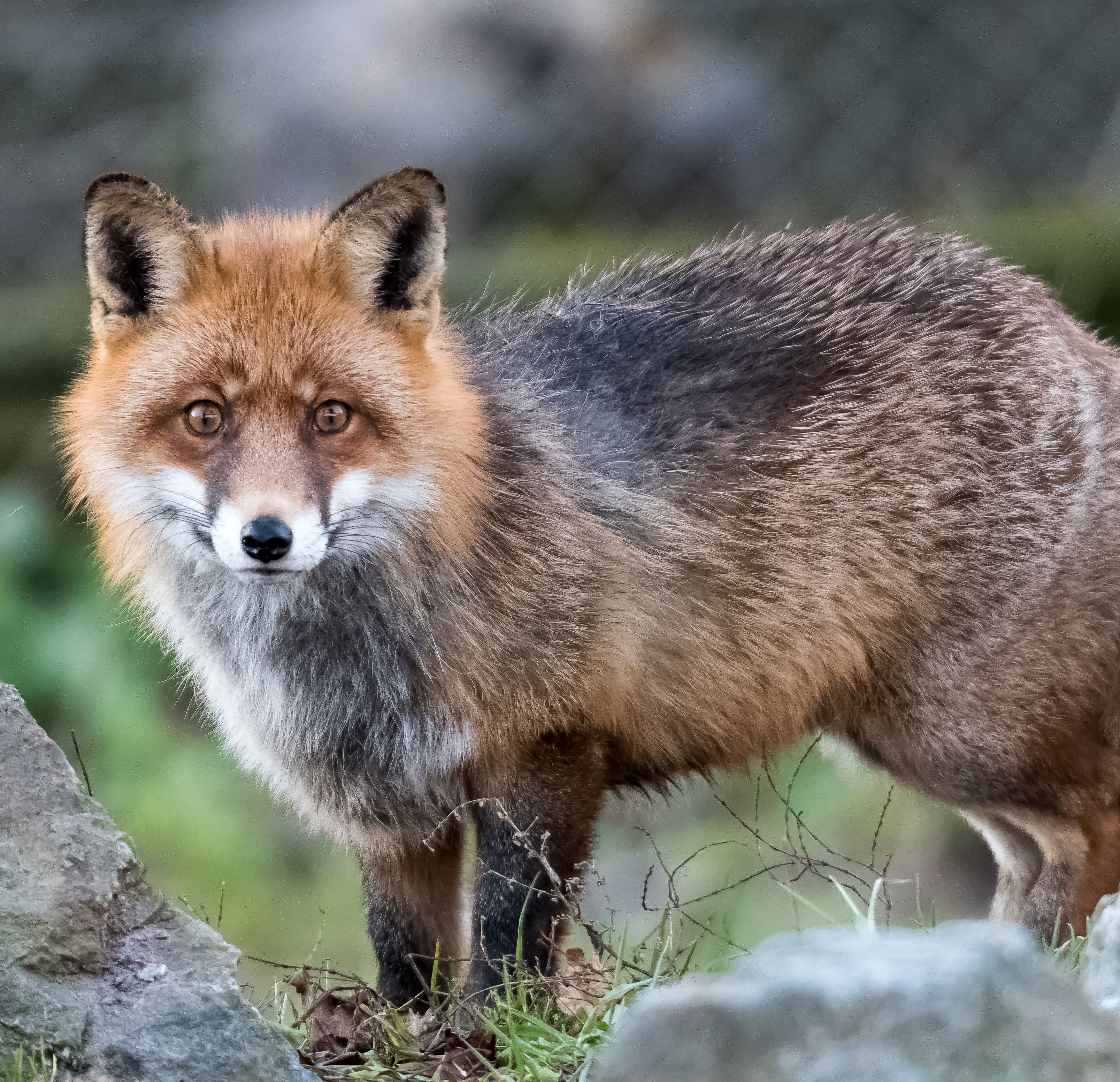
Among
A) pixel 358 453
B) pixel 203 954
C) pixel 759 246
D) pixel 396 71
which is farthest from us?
pixel 396 71

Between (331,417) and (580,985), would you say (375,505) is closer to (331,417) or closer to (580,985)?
(331,417)

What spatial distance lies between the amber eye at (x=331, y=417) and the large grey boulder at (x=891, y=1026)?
5.91 ft

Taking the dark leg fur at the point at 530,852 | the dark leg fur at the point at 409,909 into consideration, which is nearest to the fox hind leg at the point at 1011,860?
the dark leg fur at the point at 530,852

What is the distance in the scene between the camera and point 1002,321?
4.31 meters

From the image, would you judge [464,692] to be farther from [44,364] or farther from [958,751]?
[44,364]

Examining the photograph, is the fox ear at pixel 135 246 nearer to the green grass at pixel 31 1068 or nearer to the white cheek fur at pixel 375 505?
the white cheek fur at pixel 375 505

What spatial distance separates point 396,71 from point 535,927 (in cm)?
651

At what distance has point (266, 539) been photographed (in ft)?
10.3

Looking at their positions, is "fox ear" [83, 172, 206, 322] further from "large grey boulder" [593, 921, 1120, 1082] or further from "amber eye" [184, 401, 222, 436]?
"large grey boulder" [593, 921, 1120, 1082]

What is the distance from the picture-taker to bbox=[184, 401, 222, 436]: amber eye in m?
3.40

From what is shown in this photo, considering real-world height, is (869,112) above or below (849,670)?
above

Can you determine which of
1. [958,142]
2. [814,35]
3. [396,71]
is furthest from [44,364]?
[958,142]

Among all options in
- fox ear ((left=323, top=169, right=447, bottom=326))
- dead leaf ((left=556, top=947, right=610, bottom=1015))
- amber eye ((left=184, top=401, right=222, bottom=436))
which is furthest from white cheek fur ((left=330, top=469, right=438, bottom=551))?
dead leaf ((left=556, top=947, right=610, bottom=1015))

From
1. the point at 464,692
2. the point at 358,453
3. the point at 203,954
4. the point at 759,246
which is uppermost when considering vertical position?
the point at 759,246
